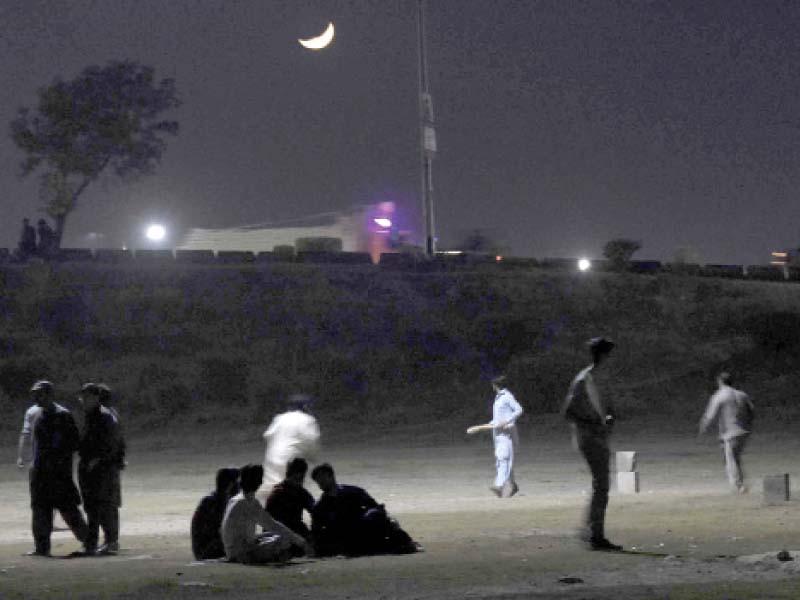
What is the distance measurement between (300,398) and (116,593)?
6099mm

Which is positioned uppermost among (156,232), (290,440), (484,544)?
(156,232)

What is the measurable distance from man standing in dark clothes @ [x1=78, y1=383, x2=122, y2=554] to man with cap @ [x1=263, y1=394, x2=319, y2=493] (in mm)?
2465

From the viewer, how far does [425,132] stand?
51.3m

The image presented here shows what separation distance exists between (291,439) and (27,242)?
161 feet

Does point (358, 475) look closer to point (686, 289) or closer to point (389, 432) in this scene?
point (389, 432)

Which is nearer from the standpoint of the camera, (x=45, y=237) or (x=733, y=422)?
(x=733, y=422)

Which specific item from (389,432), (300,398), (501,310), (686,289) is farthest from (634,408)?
(300,398)

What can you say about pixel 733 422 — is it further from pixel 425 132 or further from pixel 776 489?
pixel 425 132

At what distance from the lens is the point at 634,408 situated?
137 ft

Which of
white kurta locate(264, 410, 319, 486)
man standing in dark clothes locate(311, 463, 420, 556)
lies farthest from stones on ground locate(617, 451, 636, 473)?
man standing in dark clothes locate(311, 463, 420, 556)

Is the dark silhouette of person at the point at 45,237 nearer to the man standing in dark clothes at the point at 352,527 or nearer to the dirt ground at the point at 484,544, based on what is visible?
the dirt ground at the point at 484,544

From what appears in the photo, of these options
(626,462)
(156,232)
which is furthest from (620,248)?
(626,462)

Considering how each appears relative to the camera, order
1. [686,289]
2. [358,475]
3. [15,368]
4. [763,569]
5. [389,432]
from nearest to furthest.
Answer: [763,569] → [358,475] → [389,432] → [15,368] → [686,289]

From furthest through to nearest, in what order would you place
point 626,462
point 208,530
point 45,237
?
point 45,237 → point 626,462 → point 208,530
